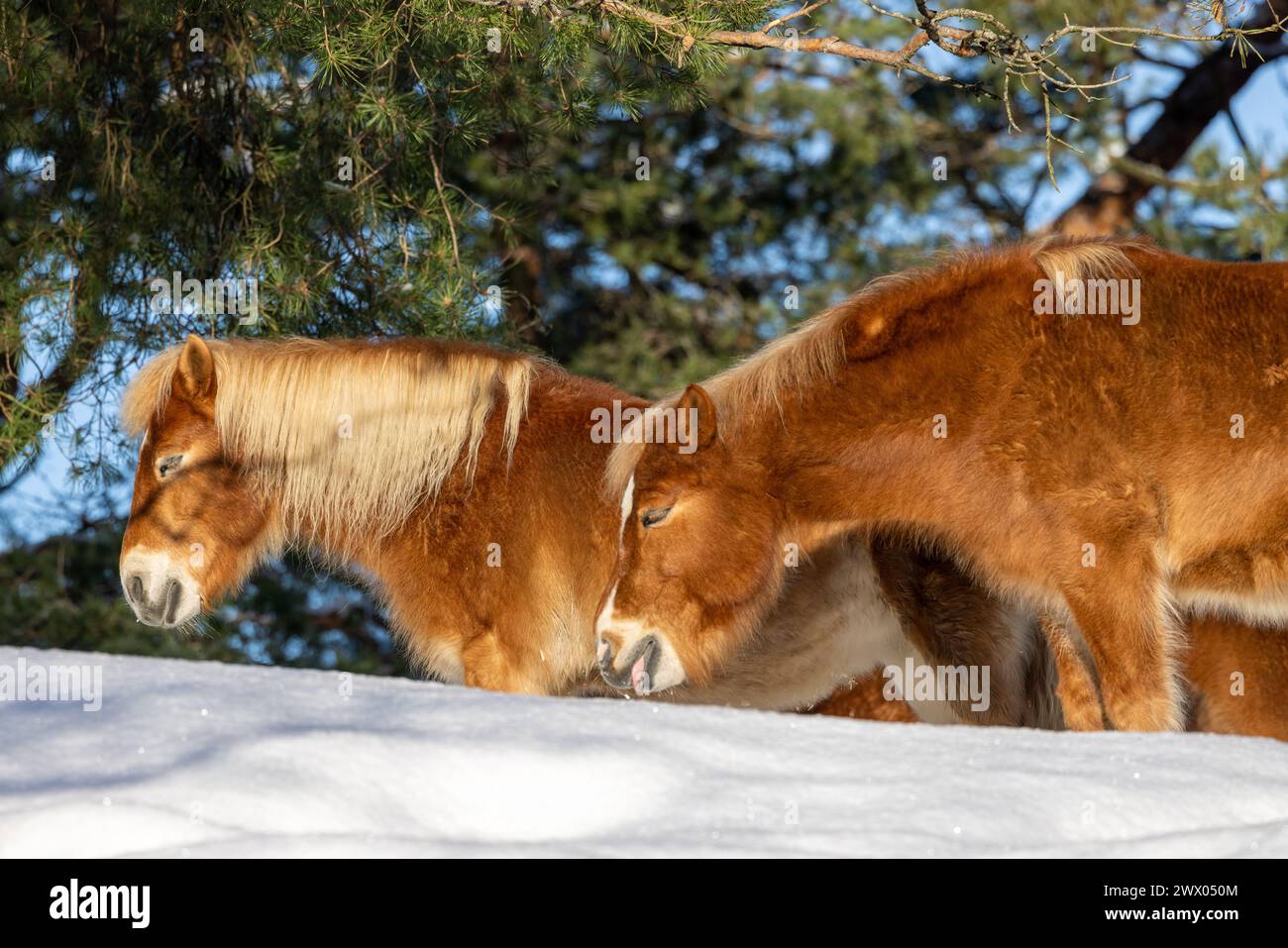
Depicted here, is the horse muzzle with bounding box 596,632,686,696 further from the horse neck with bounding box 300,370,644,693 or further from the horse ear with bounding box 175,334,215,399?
the horse ear with bounding box 175,334,215,399

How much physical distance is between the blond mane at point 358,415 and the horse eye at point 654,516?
635mm

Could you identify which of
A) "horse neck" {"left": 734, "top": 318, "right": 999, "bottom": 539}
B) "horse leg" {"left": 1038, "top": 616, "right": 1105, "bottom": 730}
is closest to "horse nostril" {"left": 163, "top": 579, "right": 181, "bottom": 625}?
"horse neck" {"left": 734, "top": 318, "right": 999, "bottom": 539}

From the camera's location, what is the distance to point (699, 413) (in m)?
5.22

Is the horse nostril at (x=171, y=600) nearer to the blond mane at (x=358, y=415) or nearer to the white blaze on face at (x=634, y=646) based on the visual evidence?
the blond mane at (x=358, y=415)

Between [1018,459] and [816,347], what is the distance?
2.98 feet

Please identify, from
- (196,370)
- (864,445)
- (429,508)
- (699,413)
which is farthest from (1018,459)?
(196,370)

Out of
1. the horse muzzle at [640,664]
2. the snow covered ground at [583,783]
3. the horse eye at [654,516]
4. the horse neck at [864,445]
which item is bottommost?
the snow covered ground at [583,783]

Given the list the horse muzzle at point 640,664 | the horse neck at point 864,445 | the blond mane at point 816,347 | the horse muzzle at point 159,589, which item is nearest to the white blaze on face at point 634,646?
the horse muzzle at point 640,664

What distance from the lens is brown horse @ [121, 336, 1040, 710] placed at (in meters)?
5.38

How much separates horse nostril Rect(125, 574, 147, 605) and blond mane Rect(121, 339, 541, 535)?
1.91ft

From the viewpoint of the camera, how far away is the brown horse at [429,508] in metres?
5.38

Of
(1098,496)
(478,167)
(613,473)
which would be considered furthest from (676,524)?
(478,167)

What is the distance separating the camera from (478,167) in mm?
9367

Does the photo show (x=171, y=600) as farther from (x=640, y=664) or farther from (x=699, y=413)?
(x=699, y=413)
